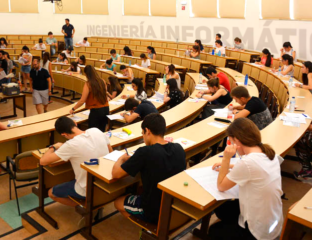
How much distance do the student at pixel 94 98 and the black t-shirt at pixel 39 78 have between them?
2.78 meters

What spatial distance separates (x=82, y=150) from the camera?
320cm

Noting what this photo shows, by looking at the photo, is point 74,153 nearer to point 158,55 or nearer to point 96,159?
point 96,159

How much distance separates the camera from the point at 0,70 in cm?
881

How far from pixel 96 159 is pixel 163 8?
13.9m

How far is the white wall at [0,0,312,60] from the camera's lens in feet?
35.2

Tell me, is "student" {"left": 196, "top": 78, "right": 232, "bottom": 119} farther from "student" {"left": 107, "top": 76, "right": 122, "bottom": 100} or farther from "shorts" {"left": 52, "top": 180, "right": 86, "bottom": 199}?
"shorts" {"left": 52, "top": 180, "right": 86, "bottom": 199}

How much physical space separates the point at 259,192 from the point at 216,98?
377cm

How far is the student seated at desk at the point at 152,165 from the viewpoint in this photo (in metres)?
2.71

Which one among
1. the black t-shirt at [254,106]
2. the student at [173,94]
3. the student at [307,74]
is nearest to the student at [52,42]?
the student at [173,94]

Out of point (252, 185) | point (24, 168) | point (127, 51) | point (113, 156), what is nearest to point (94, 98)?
point (24, 168)

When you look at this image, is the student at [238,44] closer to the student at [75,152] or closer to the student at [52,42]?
the student at [52,42]

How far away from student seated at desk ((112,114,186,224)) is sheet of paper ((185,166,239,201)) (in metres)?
0.16

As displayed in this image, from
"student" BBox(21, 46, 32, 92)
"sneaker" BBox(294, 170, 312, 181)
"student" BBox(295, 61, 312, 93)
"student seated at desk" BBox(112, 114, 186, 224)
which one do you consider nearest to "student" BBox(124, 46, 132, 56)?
"student" BBox(21, 46, 32, 92)

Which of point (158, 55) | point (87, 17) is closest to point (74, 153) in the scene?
point (158, 55)
